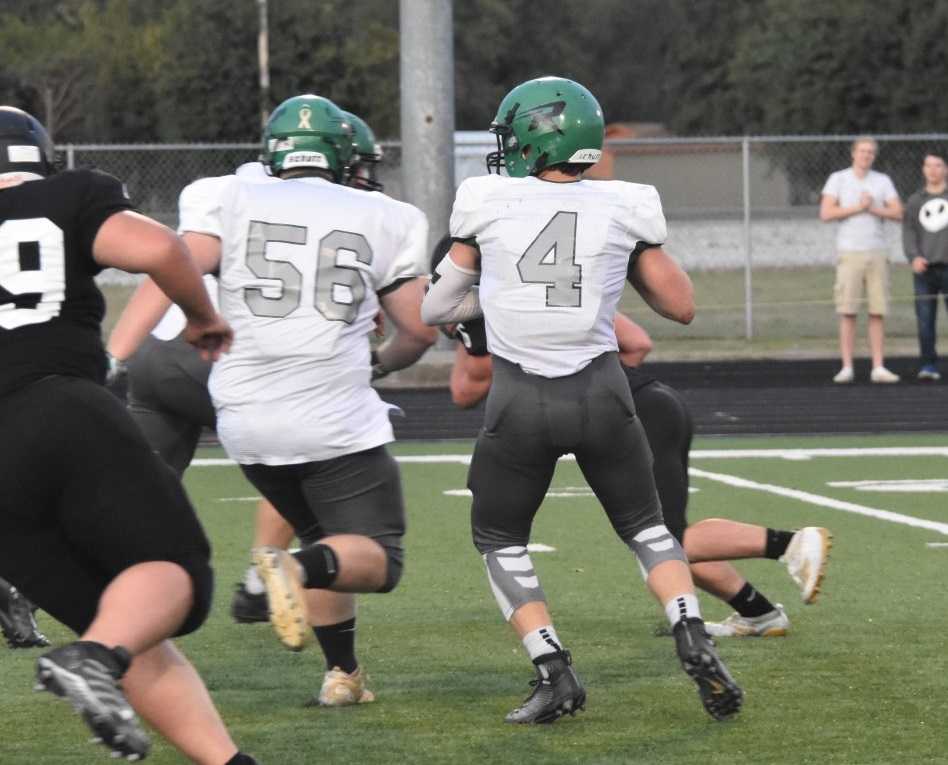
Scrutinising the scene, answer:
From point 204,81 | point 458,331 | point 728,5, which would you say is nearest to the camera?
point 458,331

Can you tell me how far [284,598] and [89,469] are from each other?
0.78m

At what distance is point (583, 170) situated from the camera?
5.48 m

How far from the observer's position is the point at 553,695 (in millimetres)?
5359

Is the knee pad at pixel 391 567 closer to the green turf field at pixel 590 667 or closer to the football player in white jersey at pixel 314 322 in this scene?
the football player in white jersey at pixel 314 322

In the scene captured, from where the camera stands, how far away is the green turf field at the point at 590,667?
520cm

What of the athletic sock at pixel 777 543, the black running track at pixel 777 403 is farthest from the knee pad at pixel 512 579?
the black running track at pixel 777 403

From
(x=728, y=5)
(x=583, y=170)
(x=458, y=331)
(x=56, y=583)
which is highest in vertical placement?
(x=728, y=5)

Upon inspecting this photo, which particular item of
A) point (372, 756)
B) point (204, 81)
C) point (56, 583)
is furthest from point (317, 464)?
point (204, 81)

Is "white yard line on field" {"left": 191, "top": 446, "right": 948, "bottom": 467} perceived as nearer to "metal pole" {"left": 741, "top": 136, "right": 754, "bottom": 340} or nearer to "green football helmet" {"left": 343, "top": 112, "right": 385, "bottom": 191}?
"green football helmet" {"left": 343, "top": 112, "right": 385, "bottom": 191}

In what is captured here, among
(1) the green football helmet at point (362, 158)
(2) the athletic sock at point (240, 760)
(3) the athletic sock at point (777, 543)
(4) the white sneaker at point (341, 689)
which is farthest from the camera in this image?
(3) the athletic sock at point (777, 543)

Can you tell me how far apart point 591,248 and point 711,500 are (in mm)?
5018

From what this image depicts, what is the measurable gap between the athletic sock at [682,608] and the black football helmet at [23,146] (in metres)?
2.06

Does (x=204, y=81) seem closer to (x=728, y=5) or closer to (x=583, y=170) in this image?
(x=583, y=170)

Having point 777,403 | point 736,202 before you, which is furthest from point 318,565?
point 736,202
